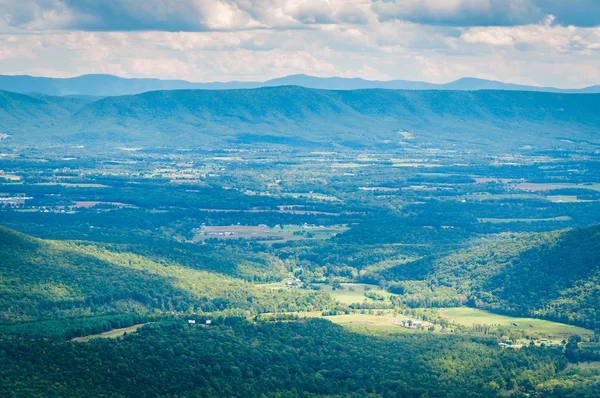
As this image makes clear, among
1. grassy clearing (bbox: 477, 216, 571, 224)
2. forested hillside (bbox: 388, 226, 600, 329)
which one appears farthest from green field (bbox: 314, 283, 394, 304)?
grassy clearing (bbox: 477, 216, 571, 224)

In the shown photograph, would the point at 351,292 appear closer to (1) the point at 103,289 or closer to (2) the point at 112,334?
(1) the point at 103,289

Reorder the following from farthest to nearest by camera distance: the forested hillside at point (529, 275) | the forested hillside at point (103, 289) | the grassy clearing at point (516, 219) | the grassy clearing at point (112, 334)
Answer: the grassy clearing at point (516, 219), the forested hillside at point (529, 275), the forested hillside at point (103, 289), the grassy clearing at point (112, 334)

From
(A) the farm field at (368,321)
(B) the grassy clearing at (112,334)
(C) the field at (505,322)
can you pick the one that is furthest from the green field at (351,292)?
(B) the grassy clearing at (112,334)

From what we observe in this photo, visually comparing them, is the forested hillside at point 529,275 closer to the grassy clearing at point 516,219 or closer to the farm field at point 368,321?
the farm field at point 368,321

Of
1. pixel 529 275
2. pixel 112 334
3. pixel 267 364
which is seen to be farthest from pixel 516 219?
pixel 112 334

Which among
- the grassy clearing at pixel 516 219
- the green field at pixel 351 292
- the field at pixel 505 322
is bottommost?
the field at pixel 505 322

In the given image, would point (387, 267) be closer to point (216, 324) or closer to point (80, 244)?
point (80, 244)
